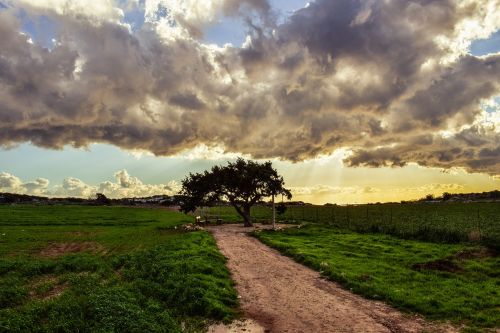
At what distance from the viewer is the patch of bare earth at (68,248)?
3575 cm

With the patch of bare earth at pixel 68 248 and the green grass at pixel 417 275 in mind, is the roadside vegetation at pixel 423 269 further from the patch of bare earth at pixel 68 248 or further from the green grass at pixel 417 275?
the patch of bare earth at pixel 68 248

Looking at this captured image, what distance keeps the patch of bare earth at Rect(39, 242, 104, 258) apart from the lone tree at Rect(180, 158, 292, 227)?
26.2 meters

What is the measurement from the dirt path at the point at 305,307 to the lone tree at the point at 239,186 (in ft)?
125

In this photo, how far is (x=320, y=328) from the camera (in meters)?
14.5

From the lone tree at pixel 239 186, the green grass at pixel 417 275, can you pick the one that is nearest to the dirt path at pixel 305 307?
the green grass at pixel 417 275

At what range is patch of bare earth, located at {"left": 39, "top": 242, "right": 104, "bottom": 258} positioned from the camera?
117 feet

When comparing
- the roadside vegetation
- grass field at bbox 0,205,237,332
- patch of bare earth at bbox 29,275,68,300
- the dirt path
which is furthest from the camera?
patch of bare earth at bbox 29,275,68,300

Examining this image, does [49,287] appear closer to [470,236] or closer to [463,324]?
[463,324]

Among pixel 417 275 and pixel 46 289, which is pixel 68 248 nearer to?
pixel 46 289

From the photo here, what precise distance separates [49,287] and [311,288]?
1339cm

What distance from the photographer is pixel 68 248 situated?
3934cm

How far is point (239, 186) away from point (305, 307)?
47.6 meters

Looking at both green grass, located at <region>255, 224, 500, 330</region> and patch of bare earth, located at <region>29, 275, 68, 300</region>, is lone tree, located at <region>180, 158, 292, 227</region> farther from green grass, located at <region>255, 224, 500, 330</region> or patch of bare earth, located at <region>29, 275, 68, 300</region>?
patch of bare earth, located at <region>29, 275, 68, 300</region>

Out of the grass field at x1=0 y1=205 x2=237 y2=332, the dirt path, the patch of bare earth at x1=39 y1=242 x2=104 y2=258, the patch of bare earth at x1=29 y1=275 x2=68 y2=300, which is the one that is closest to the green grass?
the dirt path
